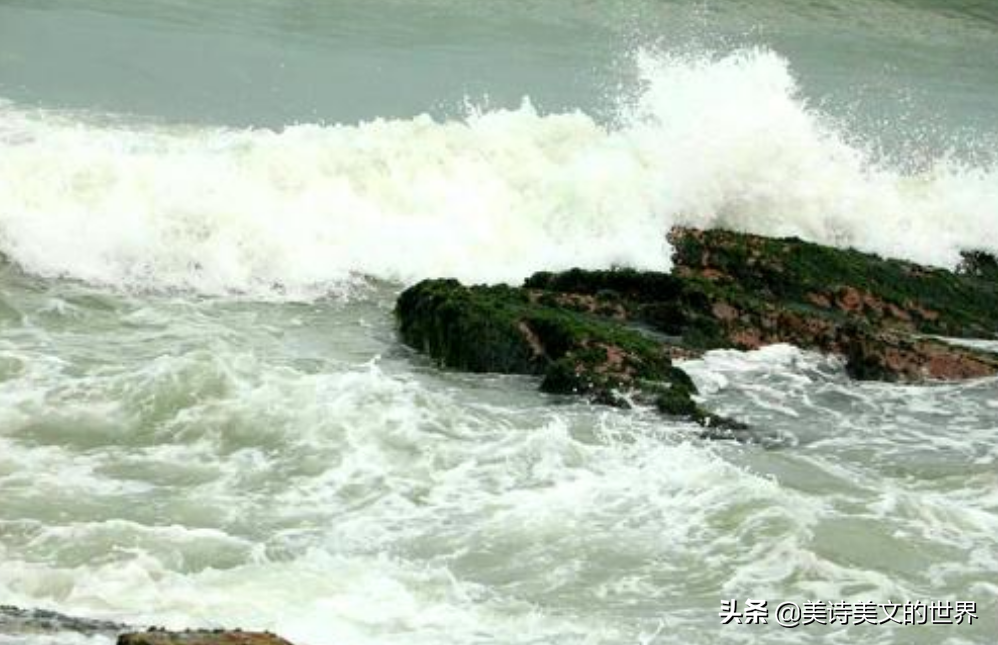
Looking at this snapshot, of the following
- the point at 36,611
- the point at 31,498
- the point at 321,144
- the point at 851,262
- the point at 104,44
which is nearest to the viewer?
the point at 36,611

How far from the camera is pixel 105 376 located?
10.7m

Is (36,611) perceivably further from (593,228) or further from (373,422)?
(593,228)

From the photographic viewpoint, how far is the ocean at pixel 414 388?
301 inches

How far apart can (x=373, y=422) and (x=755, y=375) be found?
3559 mm

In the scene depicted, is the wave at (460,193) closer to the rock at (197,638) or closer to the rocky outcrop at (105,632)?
the rocky outcrop at (105,632)

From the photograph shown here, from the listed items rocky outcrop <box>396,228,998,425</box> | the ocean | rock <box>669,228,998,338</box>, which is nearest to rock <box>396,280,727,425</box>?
rocky outcrop <box>396,228,998,425</box>

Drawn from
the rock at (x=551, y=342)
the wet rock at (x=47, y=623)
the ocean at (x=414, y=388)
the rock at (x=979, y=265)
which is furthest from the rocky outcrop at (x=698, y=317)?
the wet rock at (x=47, y=623)

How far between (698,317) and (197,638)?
26.1ft

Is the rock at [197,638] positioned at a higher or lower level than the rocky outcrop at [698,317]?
higher

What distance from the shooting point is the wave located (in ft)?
49.1

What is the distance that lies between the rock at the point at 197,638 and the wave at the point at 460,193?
894 cm

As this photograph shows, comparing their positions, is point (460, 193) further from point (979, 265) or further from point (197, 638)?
point (197, 638)

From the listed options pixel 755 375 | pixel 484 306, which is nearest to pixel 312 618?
pixel 484 306

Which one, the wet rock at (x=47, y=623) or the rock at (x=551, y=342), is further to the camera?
the rock at (x=551, y=342)
